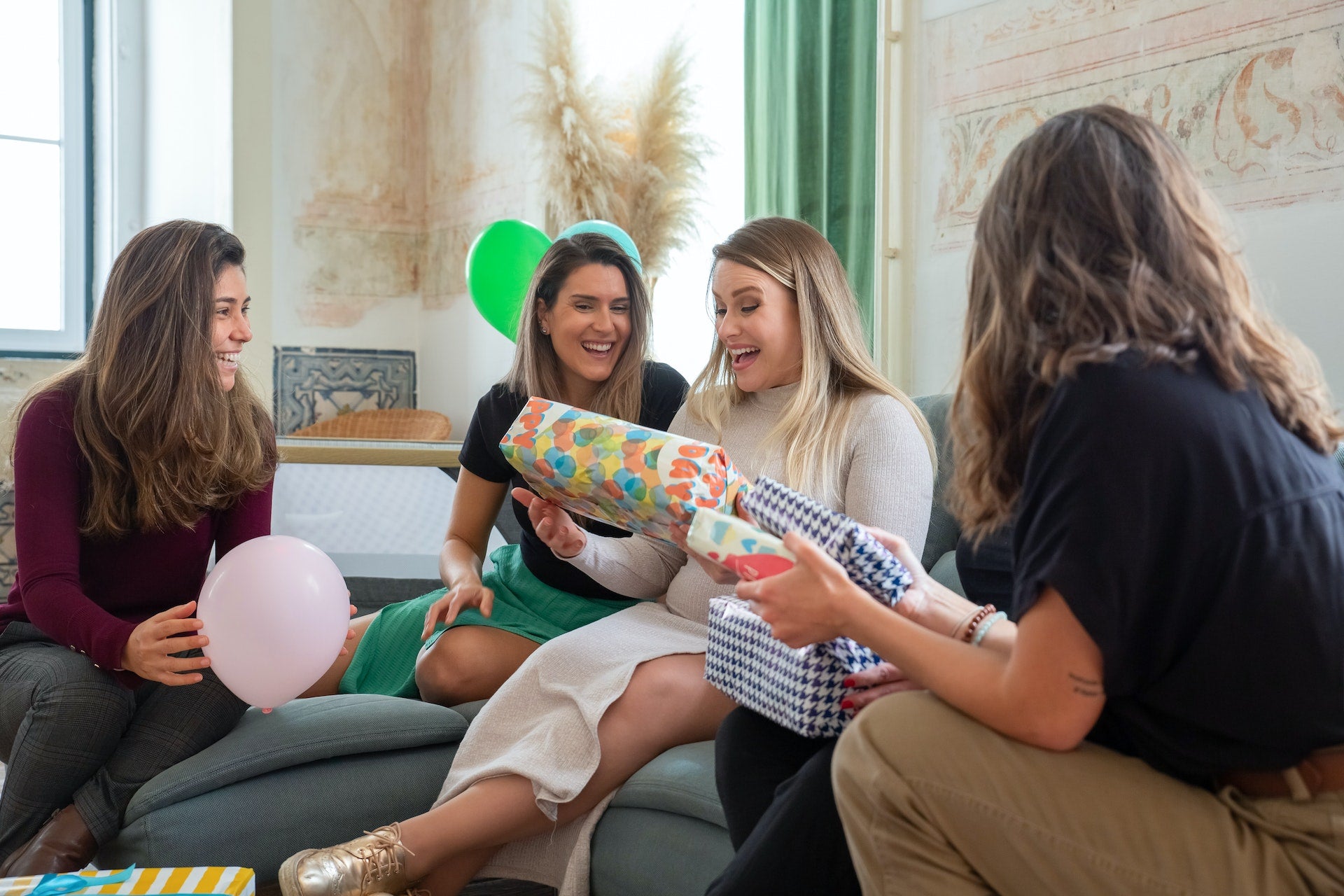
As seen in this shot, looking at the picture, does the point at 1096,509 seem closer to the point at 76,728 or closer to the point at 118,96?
the point at 76,728

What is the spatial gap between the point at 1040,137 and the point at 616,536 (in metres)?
1.41

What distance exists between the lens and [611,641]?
1861 millimetres

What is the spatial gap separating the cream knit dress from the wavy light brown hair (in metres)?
0.74

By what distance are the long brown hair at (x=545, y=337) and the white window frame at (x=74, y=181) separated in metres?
3.30

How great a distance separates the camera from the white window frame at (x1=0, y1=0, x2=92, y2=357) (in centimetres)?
488

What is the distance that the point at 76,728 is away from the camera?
175 cm

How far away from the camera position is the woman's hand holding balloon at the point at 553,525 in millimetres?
1903

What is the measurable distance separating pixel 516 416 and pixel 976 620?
128cm

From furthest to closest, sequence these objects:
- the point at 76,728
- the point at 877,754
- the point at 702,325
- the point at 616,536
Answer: the point at 702,325 → the point at 616,536 → the point at 76,728 → the point at 877,754

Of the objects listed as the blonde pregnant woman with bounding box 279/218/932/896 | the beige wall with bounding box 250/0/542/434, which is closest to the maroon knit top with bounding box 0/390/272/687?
the blonde pregnant woman with bounding box 279/218/932/896

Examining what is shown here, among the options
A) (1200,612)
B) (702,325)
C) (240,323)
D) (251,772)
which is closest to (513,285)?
(702,325)

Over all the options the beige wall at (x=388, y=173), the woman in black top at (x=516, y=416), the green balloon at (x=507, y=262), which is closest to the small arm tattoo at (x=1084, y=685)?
the woman in black top at (x=516, y=416)

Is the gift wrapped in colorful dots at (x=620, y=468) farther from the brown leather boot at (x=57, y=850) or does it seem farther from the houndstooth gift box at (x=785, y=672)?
the brown leather boot at (x=57, y=850)

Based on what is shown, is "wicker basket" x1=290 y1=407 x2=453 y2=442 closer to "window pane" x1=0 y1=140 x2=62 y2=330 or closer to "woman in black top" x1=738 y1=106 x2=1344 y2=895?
"window pane" x1=0 y1=140 x2=62 y2=330
